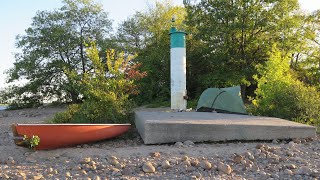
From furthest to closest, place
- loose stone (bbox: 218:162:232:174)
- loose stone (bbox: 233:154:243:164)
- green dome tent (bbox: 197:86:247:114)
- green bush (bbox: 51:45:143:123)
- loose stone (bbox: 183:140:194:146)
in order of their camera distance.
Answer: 1. green dome tent (bbox: 197:86:247:114)
2. green bush (bbox: 51:45:143:123)
3. loose stone (bbox: 183:140:194:146)
4. loose stone (bbox: 233:154:243:164)
5. loose stone (bbox: 218:162:232:174)

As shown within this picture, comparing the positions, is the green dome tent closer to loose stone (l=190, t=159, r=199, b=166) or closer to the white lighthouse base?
the white lighthouse base

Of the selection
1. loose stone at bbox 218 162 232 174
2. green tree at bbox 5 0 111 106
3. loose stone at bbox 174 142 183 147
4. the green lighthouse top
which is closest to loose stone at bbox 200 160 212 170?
loose stone at bbox 218 162 232 174

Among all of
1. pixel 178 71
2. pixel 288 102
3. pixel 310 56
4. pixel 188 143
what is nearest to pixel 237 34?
pixel 310 56

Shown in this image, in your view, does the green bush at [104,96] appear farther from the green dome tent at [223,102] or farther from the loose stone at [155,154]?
A: the loose stone at [155,154]

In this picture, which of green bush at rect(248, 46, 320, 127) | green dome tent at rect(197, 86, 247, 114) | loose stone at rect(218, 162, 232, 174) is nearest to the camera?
loose stone at rect(218, 162, 232, 174)

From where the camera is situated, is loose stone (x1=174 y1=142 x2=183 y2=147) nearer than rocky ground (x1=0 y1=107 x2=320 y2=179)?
No

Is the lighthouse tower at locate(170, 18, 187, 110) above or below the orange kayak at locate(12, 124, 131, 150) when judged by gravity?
above

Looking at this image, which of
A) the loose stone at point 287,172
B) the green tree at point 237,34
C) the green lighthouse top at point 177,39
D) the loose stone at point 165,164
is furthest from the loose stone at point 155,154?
the green tree at point 237,34

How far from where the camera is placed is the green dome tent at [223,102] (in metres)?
11.3

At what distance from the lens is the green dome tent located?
11.3m

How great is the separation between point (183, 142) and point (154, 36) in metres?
22.2

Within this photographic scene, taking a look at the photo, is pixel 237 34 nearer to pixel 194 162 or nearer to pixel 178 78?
pixel 178 78

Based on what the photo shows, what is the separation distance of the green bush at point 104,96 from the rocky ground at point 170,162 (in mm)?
1987

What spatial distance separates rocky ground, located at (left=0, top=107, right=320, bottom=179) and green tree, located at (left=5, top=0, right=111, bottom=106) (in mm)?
17625
